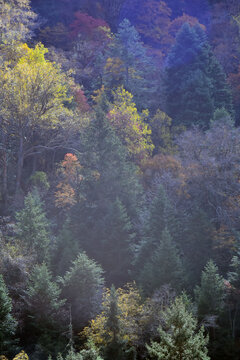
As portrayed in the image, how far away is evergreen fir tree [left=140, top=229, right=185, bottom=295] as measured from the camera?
78.6ft

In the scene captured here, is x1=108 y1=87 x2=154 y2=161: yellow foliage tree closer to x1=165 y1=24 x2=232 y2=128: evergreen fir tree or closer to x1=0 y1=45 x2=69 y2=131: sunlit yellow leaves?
x1=165 y1=24 x2=232 y2=128: evergreen fir tree

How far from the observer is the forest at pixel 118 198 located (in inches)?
802

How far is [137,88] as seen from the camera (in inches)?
1705

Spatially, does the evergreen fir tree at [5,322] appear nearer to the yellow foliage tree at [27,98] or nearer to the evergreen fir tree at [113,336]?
the evergreen fir tree at [113,336]

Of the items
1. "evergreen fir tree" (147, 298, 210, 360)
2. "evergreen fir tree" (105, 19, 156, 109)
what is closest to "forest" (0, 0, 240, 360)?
"evergreen fir tree" (147, 298, 210, 360)

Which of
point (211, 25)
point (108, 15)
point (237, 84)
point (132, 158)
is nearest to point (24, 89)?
point (132, 158)

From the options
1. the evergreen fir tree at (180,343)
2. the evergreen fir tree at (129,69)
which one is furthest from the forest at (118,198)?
the evergreen fir tree at (129,69)

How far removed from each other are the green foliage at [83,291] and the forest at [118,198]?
0.11 metres

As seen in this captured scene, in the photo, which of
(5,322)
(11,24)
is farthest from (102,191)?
(11,24)

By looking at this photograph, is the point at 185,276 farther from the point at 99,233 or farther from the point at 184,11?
the point at 184,11

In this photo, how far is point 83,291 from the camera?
22641mm

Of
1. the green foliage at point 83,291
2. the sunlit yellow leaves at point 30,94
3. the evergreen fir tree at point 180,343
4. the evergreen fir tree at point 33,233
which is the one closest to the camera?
the evergreen fir tree at point 180,343

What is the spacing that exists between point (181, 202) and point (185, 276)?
25.6 ft

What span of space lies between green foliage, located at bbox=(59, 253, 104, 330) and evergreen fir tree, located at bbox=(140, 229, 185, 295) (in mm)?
3724
